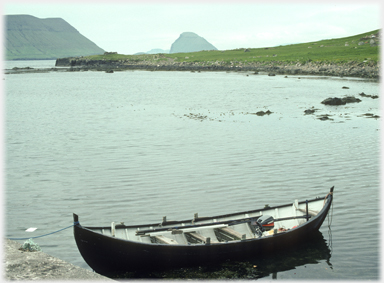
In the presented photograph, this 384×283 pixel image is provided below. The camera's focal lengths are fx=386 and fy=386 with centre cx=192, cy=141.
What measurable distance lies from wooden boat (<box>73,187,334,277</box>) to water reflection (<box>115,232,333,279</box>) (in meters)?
0.22

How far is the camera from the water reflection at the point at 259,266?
13.5m

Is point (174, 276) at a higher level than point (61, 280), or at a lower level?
lower

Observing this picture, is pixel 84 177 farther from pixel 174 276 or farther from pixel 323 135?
pixel 323 135

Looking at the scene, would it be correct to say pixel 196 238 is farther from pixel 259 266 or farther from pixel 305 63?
pixel 305 63

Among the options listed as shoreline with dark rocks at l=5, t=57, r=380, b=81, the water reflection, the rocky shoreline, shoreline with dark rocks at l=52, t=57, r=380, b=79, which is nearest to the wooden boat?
the water reflection

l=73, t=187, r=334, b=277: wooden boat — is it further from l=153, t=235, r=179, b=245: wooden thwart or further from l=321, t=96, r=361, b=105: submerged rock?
l=321, t=96, r=361, b=105: submerged rock

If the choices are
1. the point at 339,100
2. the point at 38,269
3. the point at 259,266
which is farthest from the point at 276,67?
the point at 38,269

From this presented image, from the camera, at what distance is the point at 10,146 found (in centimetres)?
3297

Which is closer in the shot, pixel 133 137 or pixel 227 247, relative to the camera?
pixel 227 247

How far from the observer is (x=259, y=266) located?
1440cm

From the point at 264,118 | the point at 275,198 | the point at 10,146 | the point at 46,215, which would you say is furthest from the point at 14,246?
the point at 264,118

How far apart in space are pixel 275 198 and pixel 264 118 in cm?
2641

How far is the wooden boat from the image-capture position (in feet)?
43.0

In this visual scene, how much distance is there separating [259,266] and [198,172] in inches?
443
